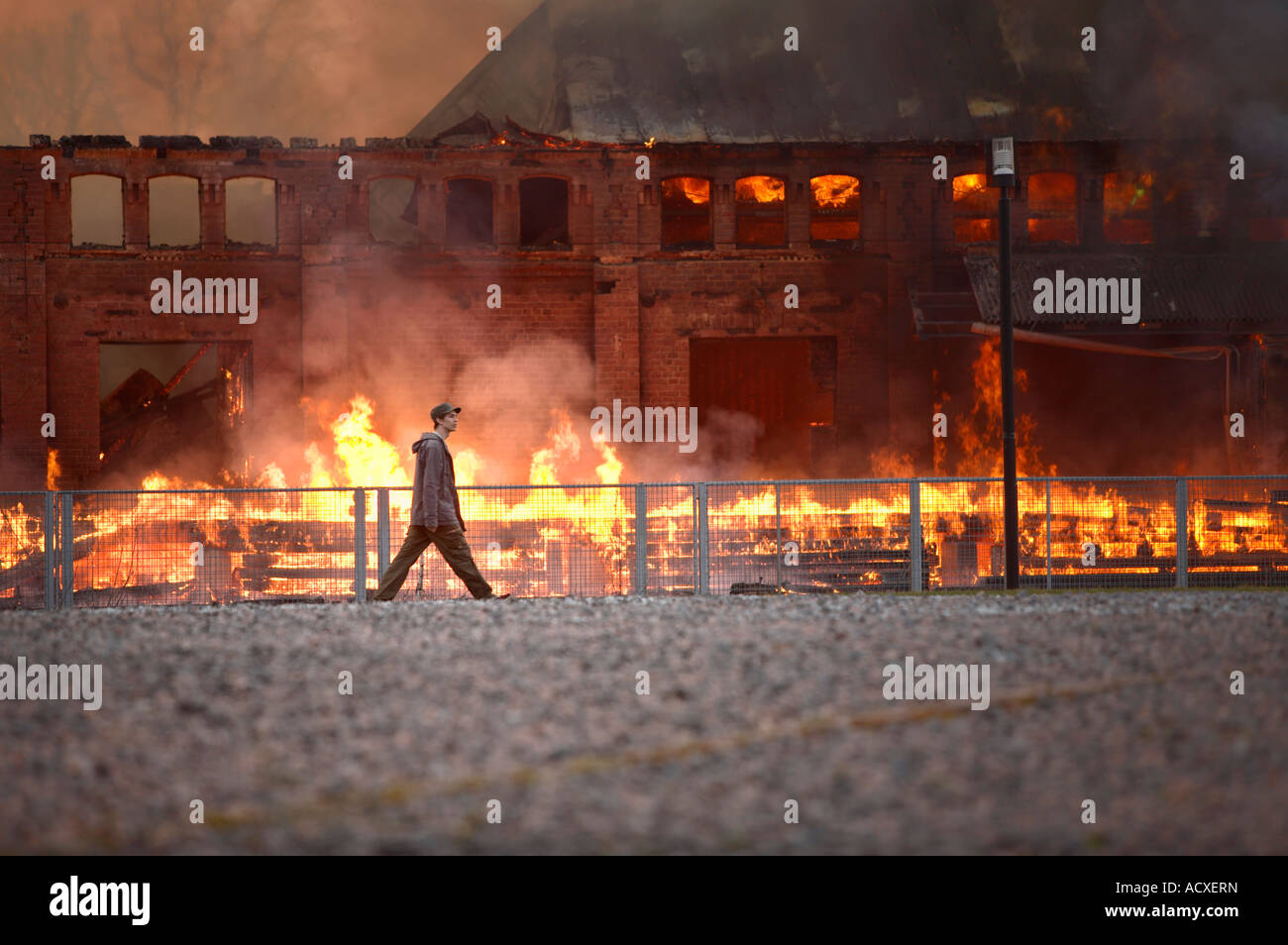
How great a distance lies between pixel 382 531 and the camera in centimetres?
1331

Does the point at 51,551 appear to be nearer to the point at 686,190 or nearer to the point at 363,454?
the point at 363,454

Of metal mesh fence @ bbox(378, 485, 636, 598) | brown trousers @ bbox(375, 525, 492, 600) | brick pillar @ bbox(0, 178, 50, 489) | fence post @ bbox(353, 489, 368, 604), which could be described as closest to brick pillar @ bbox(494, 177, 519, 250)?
brick pillar @ bbox(0, 178, 50, 489)

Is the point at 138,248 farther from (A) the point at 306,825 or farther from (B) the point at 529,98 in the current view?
(A) the point at 306,825

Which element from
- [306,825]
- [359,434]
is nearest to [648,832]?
[306,825]

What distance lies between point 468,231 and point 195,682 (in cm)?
2162

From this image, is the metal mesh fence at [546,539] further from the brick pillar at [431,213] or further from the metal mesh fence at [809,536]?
the brick pillar at [431,213]

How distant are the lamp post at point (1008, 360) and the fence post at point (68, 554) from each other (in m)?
10.3

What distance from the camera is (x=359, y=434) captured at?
25.5 meters

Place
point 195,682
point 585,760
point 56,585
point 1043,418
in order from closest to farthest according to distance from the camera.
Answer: point 585,760 → point 195,682 → point 56,585 → point 1043,418

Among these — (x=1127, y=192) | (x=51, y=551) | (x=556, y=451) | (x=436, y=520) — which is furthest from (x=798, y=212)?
(x=51, y=551)

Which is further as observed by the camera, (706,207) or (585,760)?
(706,207)

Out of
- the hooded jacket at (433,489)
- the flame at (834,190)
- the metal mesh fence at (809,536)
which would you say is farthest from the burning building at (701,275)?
the hooded jacket at (433,489)

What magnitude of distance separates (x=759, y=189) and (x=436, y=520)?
694 inches

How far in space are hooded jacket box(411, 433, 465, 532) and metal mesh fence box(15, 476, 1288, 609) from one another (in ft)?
3.96
